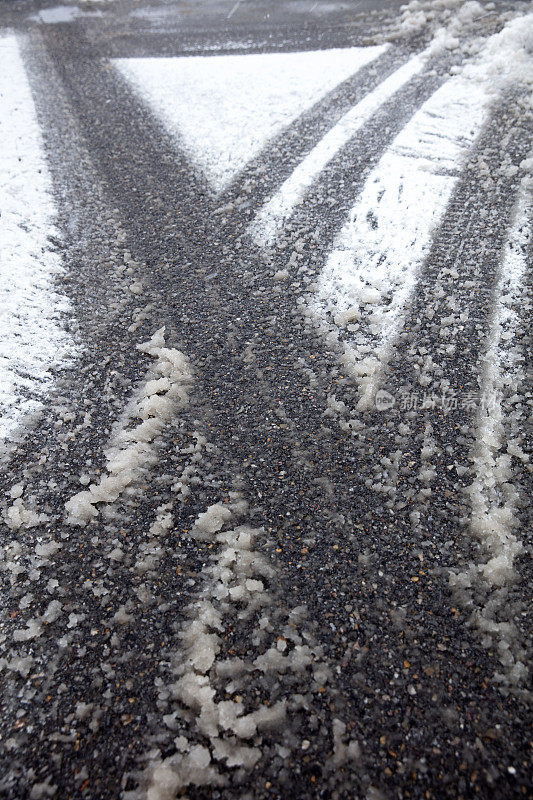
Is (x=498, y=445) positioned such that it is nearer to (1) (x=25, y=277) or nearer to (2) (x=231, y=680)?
(2) (x=231, y=680)

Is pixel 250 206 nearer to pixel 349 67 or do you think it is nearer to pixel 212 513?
pixel 212 513

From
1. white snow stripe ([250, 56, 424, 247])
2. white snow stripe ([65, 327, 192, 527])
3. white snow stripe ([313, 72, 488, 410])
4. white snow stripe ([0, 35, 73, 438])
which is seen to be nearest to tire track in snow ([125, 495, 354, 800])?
white snow stripe ([65, 327, 192, 527])

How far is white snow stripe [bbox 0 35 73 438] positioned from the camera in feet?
8.43

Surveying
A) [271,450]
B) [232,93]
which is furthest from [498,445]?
[232,93]

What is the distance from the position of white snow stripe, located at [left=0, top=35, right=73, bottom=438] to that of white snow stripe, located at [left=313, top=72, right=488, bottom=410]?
5.07ft

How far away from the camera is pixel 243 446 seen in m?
2.24

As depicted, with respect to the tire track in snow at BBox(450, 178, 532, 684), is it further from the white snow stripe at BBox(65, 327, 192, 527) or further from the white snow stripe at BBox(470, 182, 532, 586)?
the white snow stripe at BBox(65, 327, 192, 527)

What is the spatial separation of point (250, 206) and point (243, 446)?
2075 millimetres

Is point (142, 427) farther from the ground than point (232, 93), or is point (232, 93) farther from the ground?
point (232, 93)

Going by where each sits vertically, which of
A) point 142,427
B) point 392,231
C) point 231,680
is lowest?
point 231,680

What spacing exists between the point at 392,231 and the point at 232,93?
2.81 meters

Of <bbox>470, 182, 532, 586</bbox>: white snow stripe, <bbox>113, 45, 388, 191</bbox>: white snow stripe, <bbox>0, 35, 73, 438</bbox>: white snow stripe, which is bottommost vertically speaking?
<bbox>470, 182, 532, 586</bbox>: white snow stripe

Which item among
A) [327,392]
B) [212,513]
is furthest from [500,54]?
[212,513]

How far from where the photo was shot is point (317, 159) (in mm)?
3912
